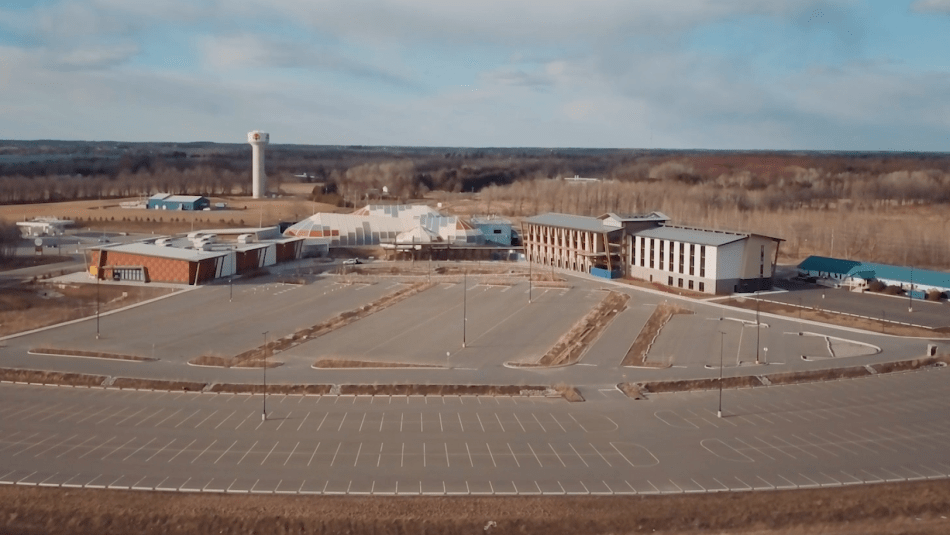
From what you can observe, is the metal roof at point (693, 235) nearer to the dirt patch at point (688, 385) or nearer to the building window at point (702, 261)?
the building window at point (702, 261)

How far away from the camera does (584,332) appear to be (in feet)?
73.5

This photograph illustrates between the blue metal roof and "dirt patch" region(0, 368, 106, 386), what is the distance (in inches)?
987

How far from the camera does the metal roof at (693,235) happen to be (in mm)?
29019

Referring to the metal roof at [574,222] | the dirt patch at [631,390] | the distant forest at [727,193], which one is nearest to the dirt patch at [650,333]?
the dirt patch at [631,390]

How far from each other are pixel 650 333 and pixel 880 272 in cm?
1252

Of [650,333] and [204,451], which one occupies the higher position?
[650,333]

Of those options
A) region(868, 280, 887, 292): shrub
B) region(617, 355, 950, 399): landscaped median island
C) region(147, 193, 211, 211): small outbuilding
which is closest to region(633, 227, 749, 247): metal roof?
region(868, 280, 887, 292): shrub

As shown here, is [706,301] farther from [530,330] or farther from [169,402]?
[169,402]

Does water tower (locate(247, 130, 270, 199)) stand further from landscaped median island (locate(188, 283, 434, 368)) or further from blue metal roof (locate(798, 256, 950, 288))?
blue metal roof (locate(798, 256, 950, 288))

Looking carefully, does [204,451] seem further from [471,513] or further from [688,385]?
[688,385]

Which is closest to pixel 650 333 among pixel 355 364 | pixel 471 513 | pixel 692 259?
pixel 355 364

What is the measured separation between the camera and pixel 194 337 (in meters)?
21.2

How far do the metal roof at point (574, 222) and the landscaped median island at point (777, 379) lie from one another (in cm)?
1540

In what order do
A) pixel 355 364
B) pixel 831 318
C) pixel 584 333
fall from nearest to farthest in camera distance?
pixel 355 364
pixel 584 333
pixel 831 318
